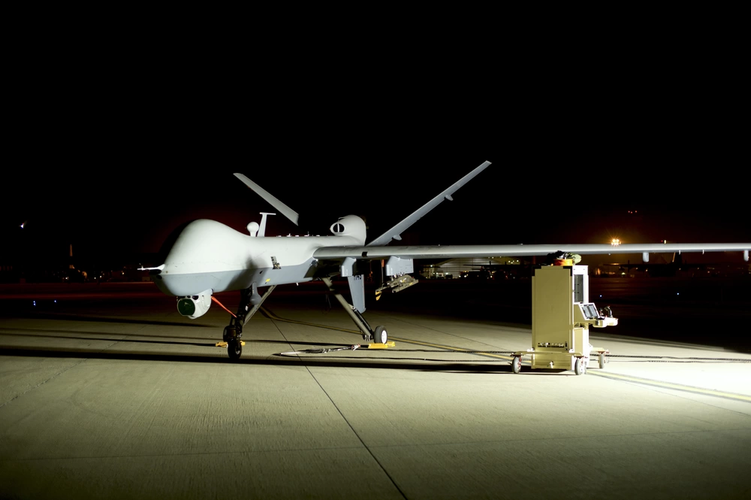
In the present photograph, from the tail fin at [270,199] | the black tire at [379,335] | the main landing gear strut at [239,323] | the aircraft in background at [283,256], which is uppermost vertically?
the tail fin at [270,199]

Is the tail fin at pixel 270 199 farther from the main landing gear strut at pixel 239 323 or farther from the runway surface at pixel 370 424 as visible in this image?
the runway surface at pixel 370 424

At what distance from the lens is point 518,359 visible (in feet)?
37.7

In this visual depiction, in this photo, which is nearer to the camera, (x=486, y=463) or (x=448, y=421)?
(x=486, y=463)

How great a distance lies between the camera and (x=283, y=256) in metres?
13.9

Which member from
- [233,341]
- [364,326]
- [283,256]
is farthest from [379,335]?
[233,341]

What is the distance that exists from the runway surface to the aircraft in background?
134 cm

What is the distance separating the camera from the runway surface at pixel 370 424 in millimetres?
5352

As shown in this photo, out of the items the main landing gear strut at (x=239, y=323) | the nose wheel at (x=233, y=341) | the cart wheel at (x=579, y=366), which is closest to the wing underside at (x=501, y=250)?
the main landing gear strut at (x=239, y=323)

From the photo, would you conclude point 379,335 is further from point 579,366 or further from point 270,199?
point 579,366

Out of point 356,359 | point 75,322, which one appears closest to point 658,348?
point 356,359

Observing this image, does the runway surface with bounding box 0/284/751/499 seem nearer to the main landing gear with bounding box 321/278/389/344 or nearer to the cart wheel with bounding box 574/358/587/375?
the cart wheel with bounding box 574/358/587/375

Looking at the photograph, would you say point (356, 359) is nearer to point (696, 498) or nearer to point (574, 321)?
point (574, 321)

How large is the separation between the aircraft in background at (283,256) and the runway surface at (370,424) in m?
1.34

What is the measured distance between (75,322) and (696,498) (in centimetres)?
2330
